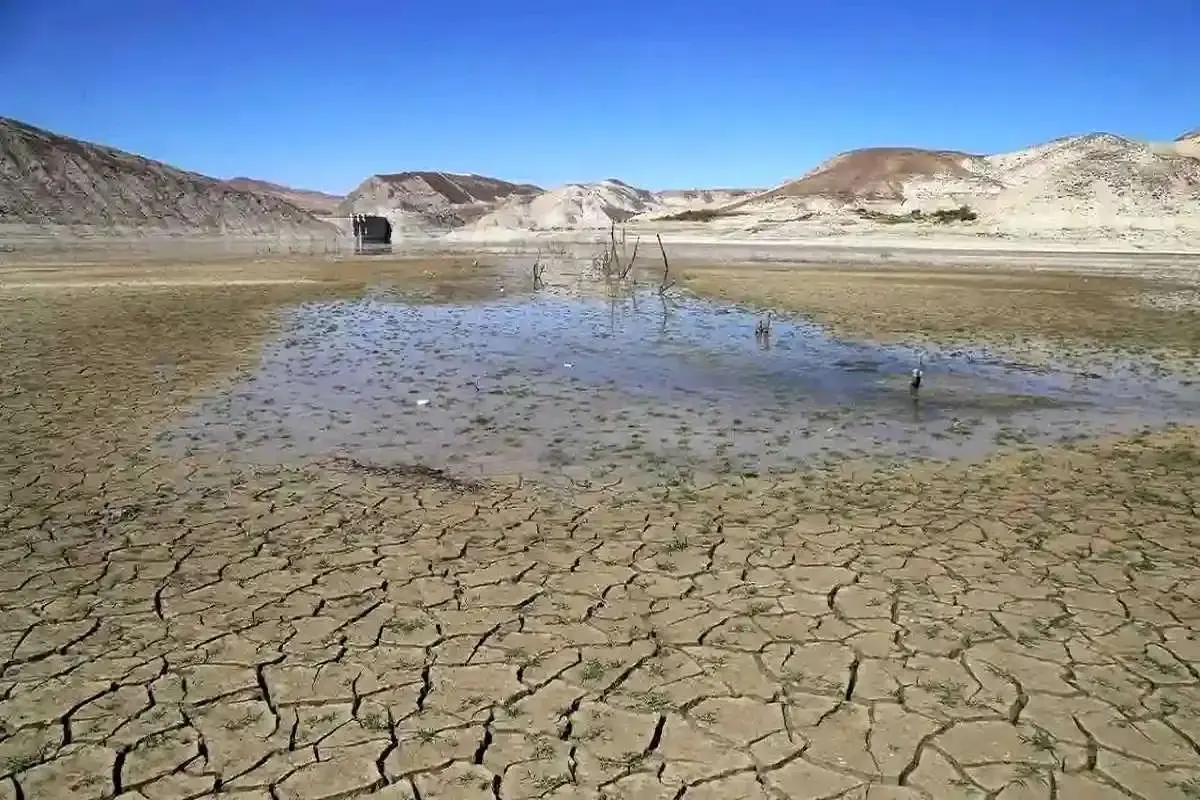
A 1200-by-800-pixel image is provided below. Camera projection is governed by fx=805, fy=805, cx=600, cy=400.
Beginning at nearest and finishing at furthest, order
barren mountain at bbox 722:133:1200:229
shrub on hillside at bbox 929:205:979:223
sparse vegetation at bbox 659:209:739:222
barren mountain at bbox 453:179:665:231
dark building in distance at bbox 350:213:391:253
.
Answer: barren mountain at bbox 722:133:1200:229
shrub on hillside at bbox 929:205:979:223
dark building in distance at bbox 350:213:391:253
sparse vegetation at bbox 659:209:739:222
barren mountain at bbox 453:179:665:231

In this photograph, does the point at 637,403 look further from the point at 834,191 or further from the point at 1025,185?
the point at 834,191

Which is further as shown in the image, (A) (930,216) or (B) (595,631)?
(A) (930,216)

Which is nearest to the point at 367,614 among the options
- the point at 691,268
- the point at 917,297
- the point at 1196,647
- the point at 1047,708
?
the point at 1047,708

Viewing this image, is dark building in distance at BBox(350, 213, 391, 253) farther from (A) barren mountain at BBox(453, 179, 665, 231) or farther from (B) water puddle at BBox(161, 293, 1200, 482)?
(B) water puddle at BBox(161, 293, 1200, 482)

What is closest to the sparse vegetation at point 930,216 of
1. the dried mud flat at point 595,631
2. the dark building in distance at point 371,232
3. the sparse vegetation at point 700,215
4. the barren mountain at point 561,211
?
the sparse vegetation at point 700,215

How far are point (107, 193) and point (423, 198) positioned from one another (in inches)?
2537

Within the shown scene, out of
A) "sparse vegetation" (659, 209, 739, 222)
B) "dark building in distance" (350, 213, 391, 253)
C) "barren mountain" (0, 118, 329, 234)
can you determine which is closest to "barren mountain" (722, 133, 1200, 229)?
"sparse vegetation" (659, 209, 739, 222)

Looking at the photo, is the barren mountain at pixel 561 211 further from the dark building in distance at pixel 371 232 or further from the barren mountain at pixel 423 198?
the dark building in distance at pixel 371 232

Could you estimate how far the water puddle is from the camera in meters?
6.92

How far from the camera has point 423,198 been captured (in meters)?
124

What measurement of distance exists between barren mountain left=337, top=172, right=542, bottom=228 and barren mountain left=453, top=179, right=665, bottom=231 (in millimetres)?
9542

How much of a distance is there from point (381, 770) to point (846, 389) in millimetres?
7807

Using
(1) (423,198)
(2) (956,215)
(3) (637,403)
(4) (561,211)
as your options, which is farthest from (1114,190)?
(1) (423,198)

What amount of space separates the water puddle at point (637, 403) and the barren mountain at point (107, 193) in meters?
55.8
